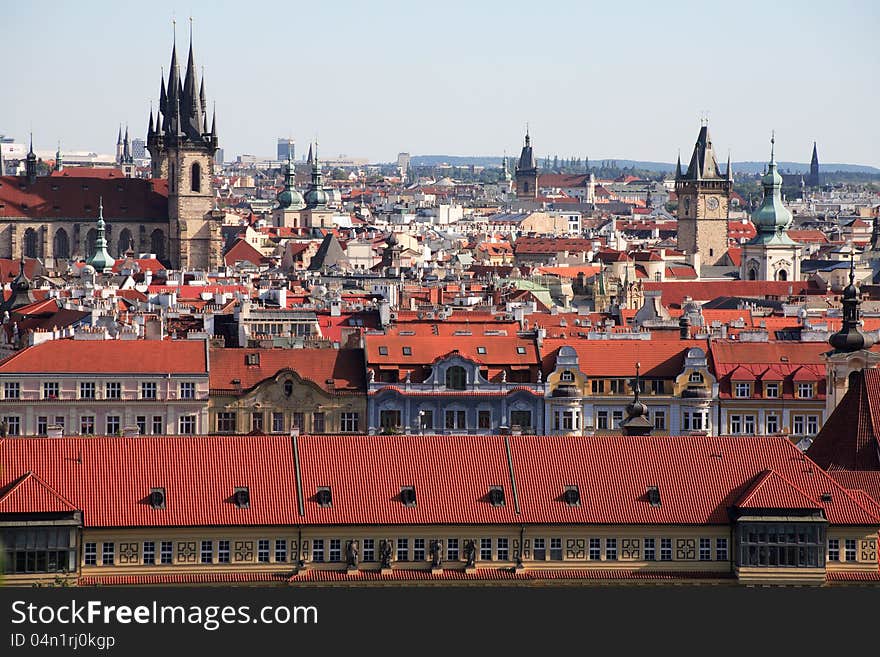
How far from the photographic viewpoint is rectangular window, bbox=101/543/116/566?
41.8 m

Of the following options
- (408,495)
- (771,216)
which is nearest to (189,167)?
(771,216)

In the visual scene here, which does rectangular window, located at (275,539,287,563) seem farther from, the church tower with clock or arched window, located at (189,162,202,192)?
the church tower with clock

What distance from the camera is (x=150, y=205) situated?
16325 centimetres

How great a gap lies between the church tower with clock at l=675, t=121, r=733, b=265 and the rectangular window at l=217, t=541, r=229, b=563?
139 meters

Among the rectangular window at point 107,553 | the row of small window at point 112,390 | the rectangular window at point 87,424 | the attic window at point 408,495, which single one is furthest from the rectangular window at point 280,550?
the row of small window at point 112,390

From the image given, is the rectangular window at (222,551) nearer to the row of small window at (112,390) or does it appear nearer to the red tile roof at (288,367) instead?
the red tile roof at (288,367)

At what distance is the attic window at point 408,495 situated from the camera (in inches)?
1698

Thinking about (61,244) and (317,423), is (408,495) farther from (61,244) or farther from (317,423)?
(61,244)

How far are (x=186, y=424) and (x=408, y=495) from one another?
23.0 meters

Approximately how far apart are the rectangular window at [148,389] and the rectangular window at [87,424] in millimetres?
1407

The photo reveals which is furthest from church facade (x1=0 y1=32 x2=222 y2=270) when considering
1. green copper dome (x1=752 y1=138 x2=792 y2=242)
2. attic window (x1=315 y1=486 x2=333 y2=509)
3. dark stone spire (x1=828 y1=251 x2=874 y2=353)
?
attic window (x1=315 y1=486 x2=333 y2=509)

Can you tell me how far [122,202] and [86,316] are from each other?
83.1 meters

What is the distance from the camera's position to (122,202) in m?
164

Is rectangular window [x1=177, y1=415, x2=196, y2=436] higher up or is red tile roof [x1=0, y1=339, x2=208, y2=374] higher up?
red tile roof [x1=0, y1=339, x2=208, y2=374]
